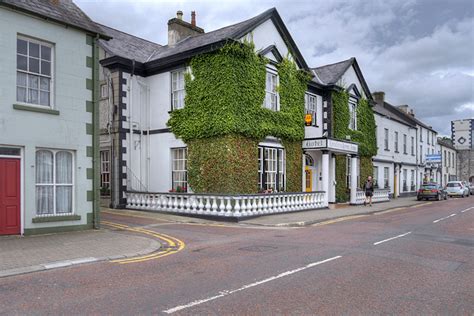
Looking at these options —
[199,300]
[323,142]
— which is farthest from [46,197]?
[323,142]

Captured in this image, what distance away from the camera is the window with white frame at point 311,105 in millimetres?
24444

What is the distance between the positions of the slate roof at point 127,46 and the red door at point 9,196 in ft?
34.0

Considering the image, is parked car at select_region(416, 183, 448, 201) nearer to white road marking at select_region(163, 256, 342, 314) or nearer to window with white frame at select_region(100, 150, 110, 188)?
window with white frame at select_region(100, 150, 110, 188)

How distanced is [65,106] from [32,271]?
616cm

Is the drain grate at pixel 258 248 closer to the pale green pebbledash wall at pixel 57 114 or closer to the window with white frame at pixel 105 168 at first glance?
the pale green pebbledash wall at pixel 57 114

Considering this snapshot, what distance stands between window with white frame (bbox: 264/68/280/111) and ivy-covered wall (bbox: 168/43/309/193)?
53cm

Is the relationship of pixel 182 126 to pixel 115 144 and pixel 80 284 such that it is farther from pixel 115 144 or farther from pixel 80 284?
pixel 80 284

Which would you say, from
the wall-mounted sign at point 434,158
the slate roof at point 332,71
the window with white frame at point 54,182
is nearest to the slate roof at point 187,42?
the slate roof at point 332,71

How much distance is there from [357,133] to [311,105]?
5312 mm

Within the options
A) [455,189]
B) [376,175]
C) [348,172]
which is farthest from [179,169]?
[455,189]

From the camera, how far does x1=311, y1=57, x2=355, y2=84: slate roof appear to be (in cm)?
2631

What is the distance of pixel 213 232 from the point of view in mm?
13266

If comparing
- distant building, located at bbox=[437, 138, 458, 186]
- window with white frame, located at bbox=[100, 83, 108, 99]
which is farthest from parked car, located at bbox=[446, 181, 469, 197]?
window with white frame, located at bbox=[100, 83, 108, 99]

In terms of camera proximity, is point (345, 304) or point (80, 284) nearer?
point (345, 304)
